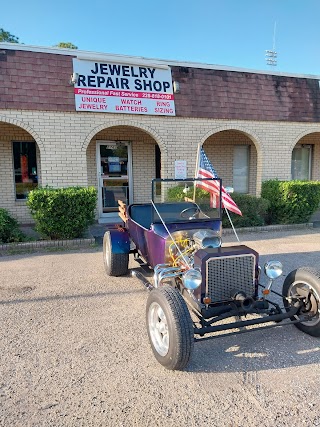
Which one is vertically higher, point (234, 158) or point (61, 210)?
point (234, 158)

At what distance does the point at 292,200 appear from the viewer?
337 inches

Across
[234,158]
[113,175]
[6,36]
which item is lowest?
[113,175]

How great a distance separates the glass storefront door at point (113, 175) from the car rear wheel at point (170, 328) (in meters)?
7.24

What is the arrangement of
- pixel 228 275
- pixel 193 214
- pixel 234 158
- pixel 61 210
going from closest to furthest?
pixel 228 275, pixel 193 214, pixel 61 210, pixel 234 158

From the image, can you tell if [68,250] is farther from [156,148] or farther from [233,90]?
[233,90]

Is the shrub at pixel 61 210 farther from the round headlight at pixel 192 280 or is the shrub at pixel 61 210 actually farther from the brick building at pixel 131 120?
the round headlight at pixel 192 280

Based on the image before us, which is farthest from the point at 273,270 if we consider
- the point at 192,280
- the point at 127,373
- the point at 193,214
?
the point at 127,373

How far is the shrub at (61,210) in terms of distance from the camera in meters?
6.59

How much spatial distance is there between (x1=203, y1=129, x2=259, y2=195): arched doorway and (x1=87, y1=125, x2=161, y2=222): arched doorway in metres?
2.02

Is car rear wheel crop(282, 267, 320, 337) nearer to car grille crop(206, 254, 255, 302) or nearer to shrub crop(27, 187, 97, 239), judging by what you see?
car grille crop(206, 254, 255, 302)

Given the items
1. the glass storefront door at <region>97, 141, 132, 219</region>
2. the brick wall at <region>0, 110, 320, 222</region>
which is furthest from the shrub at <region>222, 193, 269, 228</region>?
the glass storefront door at <region>97, 141, 132, 219</region>

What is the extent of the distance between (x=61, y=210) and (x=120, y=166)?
12.6ft

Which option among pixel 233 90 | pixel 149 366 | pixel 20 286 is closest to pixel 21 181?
pixel 20 286

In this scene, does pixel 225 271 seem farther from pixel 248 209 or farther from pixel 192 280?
pixel 248 209
